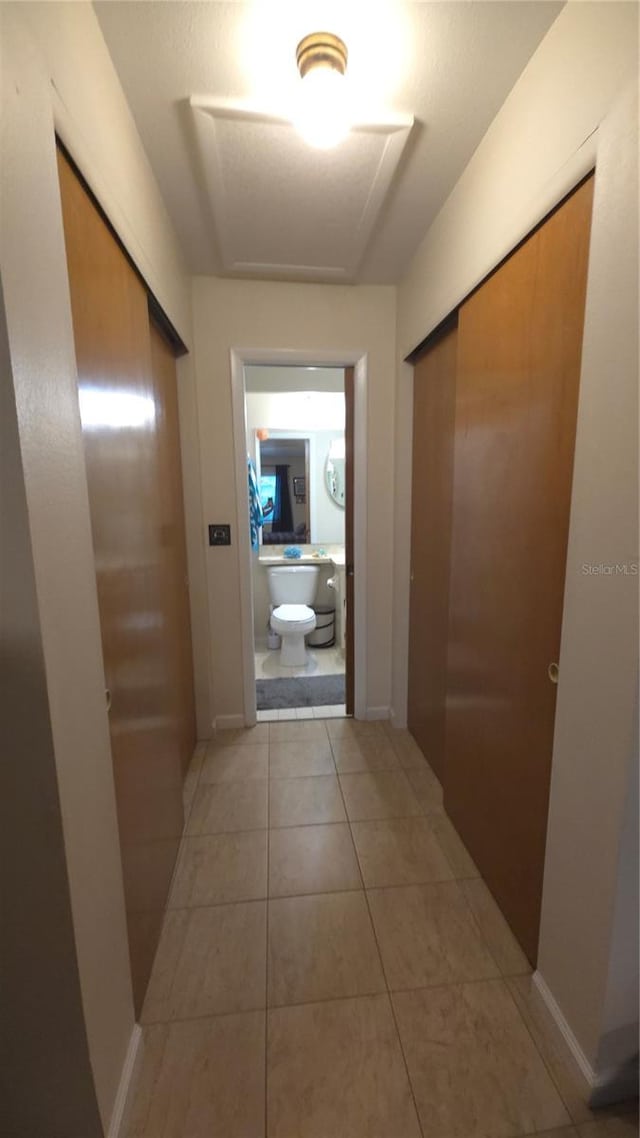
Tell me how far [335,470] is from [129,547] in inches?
125

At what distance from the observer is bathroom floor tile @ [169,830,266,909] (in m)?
1.50

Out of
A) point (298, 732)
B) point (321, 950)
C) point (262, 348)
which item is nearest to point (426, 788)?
point (298, 732)

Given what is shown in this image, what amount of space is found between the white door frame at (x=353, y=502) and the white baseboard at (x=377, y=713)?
31 millimetres

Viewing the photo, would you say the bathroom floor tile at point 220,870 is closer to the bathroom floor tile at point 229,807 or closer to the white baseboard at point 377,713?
the bathroom floor tile at point 229,807

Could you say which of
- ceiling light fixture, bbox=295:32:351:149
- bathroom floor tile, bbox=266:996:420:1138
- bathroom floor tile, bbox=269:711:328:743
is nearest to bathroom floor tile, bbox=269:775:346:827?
bathroom floor tile, bbox=269:711:328:743

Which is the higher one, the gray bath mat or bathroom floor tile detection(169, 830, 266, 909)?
the gray bath mat

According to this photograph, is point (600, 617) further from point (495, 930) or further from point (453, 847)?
point (453, 847)

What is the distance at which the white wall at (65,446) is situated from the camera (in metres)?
0.66

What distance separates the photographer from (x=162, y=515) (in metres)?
1.65

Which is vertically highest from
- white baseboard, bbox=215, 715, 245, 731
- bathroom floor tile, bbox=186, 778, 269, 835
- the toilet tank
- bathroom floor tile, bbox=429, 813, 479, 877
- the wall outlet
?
the wall outlet

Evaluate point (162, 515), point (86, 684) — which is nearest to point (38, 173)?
point (86, 684)

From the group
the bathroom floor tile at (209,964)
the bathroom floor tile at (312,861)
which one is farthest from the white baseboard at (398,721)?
the bathroom floor tile at (209,964)

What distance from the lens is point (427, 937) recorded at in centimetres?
136

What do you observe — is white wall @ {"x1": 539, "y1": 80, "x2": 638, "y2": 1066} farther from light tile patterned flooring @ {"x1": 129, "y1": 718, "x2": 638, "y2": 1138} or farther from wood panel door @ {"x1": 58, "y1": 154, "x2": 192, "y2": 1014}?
wood panel door @ {"x1": 58, "y1": 154, "x2": 192, "y2": 1014}
